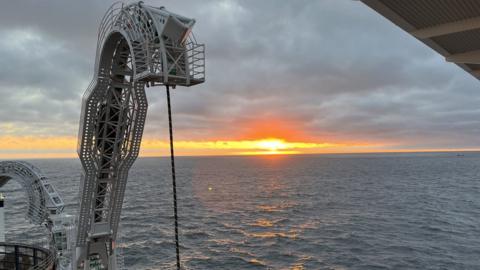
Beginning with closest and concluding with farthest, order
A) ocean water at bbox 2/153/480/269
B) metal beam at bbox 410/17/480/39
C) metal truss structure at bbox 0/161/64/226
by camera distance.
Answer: metal beam at bbox 410/17/480/39
metal truss structure at bbox 0/161/64/226
ocean water at bbox 2/153/480/269

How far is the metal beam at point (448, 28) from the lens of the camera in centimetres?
937

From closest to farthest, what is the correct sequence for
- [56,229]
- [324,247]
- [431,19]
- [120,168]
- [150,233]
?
1. [431,19]
2. [120,168]
3. [56,229]
4. [324,247]
5. [150,233]

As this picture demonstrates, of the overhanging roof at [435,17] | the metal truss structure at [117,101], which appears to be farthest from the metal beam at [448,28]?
the metal truss structure at [117,101]

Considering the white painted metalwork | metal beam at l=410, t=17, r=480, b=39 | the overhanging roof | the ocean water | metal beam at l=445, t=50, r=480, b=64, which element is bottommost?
the ocean water

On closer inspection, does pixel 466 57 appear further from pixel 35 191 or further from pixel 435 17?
pixel 35 191

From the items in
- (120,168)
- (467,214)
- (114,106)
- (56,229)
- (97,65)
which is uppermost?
(97,65)

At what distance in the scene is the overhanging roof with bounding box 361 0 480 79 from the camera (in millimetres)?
8820

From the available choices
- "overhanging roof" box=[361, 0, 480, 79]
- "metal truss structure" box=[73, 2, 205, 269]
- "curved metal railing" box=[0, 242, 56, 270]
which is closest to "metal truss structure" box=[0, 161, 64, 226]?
"metal truss structure" box=[73, 2, 205, 269]

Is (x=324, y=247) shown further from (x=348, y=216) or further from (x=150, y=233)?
(x=150, y=233)

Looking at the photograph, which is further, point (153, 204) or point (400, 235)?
point (153, 204)

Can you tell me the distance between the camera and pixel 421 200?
7700 cm

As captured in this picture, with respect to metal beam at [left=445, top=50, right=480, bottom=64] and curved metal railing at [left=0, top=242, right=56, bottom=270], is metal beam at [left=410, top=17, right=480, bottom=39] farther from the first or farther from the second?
curved metal railing at [left=0, top=242, right=56, bottom=270]

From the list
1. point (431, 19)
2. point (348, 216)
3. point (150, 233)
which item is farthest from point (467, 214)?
point (431, 19)

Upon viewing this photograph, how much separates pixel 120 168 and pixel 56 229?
11.4 m
